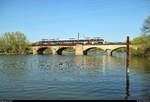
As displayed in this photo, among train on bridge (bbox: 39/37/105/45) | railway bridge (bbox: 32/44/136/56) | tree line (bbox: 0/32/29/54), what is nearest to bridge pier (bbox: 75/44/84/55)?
railway bridge (bbox: 32/44/136/56)

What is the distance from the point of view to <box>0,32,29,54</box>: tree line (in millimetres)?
92688

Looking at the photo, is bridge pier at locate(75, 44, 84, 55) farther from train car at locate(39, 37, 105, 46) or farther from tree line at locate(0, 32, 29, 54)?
tree line at locate(0, 32, 29, 54)

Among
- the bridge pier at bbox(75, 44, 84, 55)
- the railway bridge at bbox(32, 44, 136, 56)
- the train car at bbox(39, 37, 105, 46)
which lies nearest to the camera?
the railway bridge at bbox(32, 44, 136, 56)

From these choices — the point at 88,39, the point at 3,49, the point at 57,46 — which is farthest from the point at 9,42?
the point at 88,39

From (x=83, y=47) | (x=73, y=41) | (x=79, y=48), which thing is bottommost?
(x=79, y=48)

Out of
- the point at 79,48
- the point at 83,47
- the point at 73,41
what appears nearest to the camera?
the point at 83,47

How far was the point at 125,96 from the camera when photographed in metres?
12.3

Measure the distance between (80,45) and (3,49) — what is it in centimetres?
4460

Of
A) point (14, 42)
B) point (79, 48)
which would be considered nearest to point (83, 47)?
point (79, 48)

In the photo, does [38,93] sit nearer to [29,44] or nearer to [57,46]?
[57,46]

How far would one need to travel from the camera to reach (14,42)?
93125mm

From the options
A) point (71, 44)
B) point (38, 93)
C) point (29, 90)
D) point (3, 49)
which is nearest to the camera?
point (38, 93)

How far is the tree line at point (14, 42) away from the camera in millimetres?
92688

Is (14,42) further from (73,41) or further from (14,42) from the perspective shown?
(73,41)
